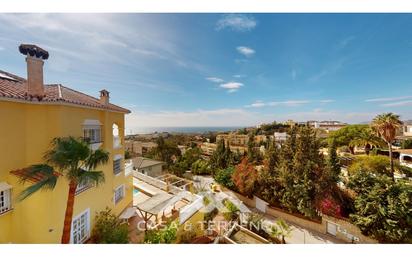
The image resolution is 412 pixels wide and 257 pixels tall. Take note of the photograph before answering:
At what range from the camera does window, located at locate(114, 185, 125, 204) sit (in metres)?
6.76

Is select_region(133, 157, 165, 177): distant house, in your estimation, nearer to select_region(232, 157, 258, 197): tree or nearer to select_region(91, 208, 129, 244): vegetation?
select_region(232, 157, 258, 197): tree

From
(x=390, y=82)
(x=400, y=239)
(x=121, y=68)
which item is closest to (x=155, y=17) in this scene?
(x=121, y=68)

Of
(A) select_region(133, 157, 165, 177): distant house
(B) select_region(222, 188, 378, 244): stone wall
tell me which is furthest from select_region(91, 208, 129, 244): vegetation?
(A) select_region(133, 157, 165, 177): distant house

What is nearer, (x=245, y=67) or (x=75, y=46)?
(x=75, y=46)

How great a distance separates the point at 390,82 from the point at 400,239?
15.9 feet

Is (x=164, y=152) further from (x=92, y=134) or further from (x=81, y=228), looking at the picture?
(x=81, y=228)

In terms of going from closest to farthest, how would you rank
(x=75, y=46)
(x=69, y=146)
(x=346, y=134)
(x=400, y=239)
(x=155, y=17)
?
(x=69, y=146)
(x=155, y=17)
(x=75, y=46)
(x=400, y=239)
(x=346, y=134)

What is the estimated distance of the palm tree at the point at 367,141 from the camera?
17.8m

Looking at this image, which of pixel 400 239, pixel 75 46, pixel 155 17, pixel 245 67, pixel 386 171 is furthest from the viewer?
pixel 386 171

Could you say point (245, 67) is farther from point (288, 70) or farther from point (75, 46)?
point (75, 46)

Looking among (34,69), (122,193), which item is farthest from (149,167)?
(34,69)

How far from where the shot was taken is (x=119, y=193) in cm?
705

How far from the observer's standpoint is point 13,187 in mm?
3883

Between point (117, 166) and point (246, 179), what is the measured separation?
5.73 metres
